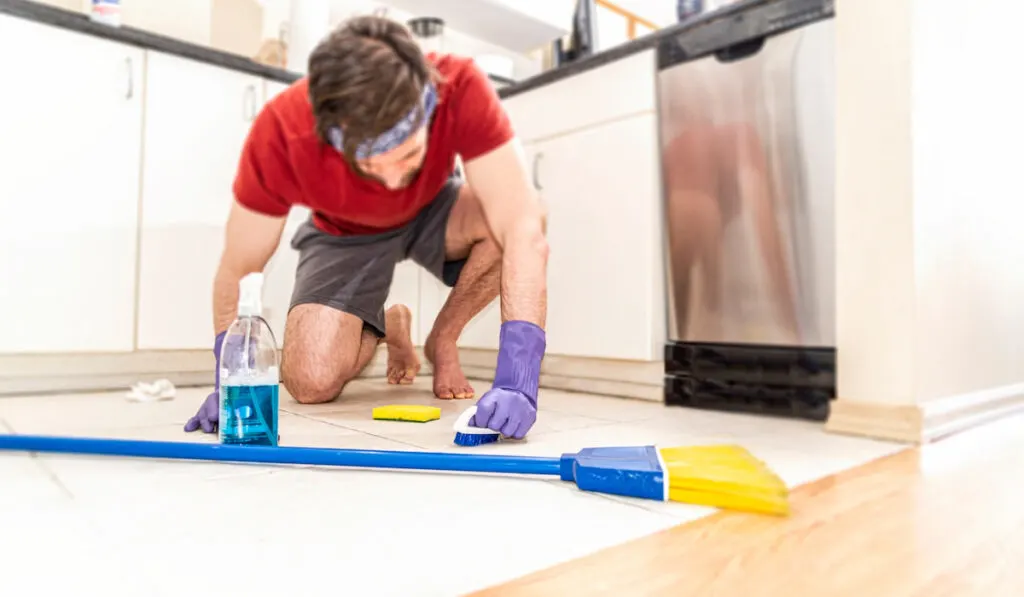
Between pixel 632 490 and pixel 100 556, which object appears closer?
pixel 100 556

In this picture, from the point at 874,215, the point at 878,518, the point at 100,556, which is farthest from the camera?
the point at 874,215

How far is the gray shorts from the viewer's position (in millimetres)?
1057

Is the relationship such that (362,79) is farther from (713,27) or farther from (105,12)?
(105,12)

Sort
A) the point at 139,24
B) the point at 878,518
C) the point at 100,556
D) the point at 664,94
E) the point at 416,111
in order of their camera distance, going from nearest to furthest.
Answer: the point at 100,556
the point at 878,518
the point at 416,111
the point at 664,94
the point at 139,24

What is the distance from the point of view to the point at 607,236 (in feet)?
4.59

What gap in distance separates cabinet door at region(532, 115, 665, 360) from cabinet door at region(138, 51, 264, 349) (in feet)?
2.47

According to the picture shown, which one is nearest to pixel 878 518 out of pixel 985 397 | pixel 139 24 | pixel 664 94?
pixel 985 397

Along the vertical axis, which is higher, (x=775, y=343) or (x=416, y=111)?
(x=416, y=111)

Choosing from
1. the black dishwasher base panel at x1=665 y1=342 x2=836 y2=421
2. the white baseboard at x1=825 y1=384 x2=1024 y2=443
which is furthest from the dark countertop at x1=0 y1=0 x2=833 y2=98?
the white baseboard at x1=825 y1=384 x2=1024 y2=443

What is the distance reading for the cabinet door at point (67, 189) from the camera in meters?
1.36

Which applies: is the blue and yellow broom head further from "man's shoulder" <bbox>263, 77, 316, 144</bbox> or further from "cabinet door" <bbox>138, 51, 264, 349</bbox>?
"cabinet door" <bbox>138, 51, 264, 349</bbox>

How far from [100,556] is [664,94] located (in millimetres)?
1241

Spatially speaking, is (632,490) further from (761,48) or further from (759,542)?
(761,48)

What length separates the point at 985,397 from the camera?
117cm
